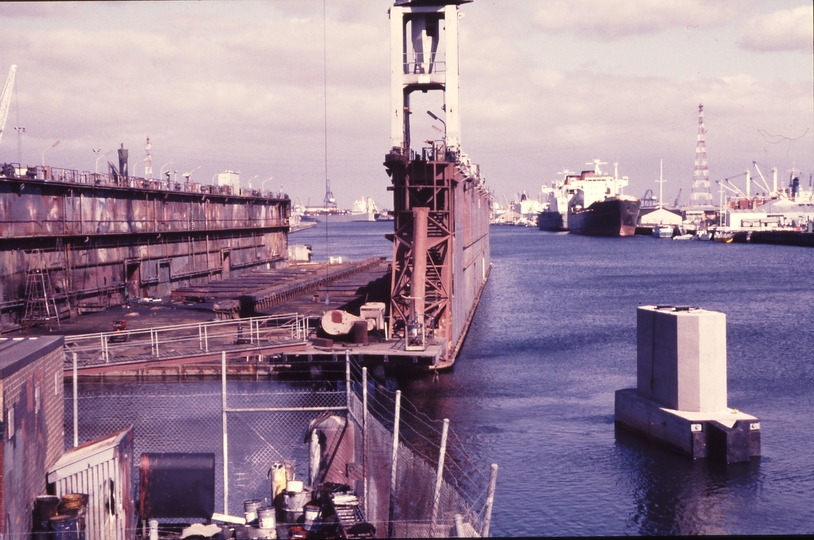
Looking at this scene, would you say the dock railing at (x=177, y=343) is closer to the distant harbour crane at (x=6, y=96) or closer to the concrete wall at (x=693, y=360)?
the concrete wall at (x=693, y=360)

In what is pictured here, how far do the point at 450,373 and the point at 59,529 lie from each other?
21817 mm

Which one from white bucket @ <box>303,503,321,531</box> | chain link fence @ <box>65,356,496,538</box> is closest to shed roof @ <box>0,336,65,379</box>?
chain link fence @ <box>65,356,496,538</box>

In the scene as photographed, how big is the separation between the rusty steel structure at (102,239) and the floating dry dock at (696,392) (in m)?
25.3

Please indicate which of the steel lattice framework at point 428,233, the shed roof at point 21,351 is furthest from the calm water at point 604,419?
the shed roof at point 21,351

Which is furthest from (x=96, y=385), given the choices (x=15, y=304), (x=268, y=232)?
(x=268, y=232)

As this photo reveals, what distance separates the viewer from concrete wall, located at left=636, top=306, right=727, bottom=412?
2036 cm

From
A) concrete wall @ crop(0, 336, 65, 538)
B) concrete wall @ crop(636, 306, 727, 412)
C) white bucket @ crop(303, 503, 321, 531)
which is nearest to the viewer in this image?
concrete wall @ crop(0, 336, 65, 538)

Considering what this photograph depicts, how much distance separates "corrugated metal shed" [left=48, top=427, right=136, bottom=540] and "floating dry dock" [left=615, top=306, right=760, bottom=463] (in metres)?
13.4

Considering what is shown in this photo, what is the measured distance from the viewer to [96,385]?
97.0 ft

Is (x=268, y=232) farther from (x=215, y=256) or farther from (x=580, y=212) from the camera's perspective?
(x=580, y=212)

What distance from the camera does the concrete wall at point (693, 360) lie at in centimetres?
2036

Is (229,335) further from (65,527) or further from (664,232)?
(664,232)

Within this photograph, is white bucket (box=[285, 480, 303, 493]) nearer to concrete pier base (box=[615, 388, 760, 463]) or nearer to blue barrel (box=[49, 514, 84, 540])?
blue barrel (box=[49, 514, 84, 540])

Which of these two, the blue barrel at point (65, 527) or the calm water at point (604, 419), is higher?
the blue barrel at point (65, 527)
